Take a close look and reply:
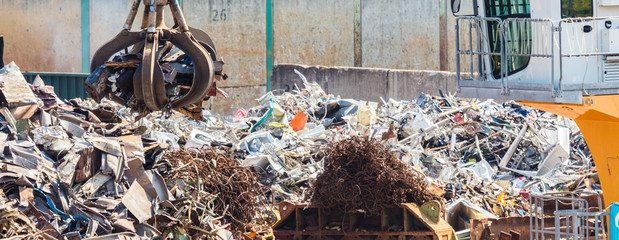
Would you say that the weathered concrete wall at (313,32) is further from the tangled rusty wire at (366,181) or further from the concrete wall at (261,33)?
the tangled rusty wire at (366,181)

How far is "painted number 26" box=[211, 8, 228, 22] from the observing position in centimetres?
2194

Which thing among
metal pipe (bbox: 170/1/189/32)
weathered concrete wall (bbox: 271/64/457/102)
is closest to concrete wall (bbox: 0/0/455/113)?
weathered concrete wall (bbox: 271/64/457/102)

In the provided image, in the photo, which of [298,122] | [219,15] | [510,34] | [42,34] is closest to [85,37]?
[42,34]

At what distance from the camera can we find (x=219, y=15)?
22.0 metres

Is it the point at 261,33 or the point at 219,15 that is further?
the point at 261,33

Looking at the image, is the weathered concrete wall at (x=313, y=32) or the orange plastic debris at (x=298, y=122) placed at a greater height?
the weathered concrete wall at (x=313, y=32)

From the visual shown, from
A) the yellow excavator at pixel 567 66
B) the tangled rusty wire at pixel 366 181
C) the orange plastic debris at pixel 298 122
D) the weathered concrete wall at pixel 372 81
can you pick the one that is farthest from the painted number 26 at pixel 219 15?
the yellow excavator at pixel 567 66

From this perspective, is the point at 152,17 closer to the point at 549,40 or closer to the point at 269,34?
the point at 549,40

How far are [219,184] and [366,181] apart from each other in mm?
1689

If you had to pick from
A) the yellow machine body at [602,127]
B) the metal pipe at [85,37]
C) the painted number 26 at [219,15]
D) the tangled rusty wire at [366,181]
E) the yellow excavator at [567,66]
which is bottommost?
the tangled rusty wire at [366,181]

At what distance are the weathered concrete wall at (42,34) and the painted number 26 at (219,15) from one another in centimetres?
347

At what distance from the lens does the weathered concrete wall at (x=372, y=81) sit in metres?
18.9

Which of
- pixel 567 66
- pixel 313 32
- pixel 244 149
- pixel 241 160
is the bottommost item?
pixel 241 160

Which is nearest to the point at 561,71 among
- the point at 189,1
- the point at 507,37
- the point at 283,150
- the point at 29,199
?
the point at 507,37
